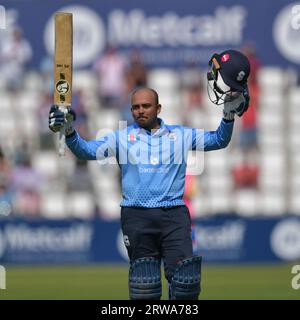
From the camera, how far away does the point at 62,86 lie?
8172 mm

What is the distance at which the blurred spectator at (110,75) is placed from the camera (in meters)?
19.5

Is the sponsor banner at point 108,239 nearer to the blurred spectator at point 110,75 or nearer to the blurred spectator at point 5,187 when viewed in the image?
the blurred spectator at point 5,187

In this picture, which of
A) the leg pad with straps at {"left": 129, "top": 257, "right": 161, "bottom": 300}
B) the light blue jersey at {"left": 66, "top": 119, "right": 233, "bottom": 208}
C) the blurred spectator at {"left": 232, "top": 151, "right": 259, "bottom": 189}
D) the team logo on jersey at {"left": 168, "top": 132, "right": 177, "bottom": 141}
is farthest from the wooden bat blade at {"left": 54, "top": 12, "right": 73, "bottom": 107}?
the blurred spectator at {"left": 232, "top": 151, "right": 259, "bottom": 189}

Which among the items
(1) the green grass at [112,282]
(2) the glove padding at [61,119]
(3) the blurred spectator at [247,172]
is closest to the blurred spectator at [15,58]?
(3) the blurred spectator at [247,172]

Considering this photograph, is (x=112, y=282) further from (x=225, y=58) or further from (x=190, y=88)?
(x=190, y=88)

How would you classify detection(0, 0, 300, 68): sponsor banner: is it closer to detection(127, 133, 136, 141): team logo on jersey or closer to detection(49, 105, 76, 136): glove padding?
detection(127, 133, 136, 141): team logo on jersey

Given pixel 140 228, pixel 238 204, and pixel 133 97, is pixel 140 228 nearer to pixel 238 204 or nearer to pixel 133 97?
pixel 133 97

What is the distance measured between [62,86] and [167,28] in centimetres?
1206

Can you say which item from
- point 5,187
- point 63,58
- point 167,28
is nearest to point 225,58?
point 63,58

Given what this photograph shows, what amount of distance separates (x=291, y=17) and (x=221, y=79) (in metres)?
11.3

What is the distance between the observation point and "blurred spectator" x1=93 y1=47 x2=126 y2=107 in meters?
19.5

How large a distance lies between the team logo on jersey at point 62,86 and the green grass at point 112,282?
3.82 meters

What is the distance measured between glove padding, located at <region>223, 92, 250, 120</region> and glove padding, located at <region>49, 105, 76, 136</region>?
127cm

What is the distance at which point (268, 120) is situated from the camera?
19.9 m
